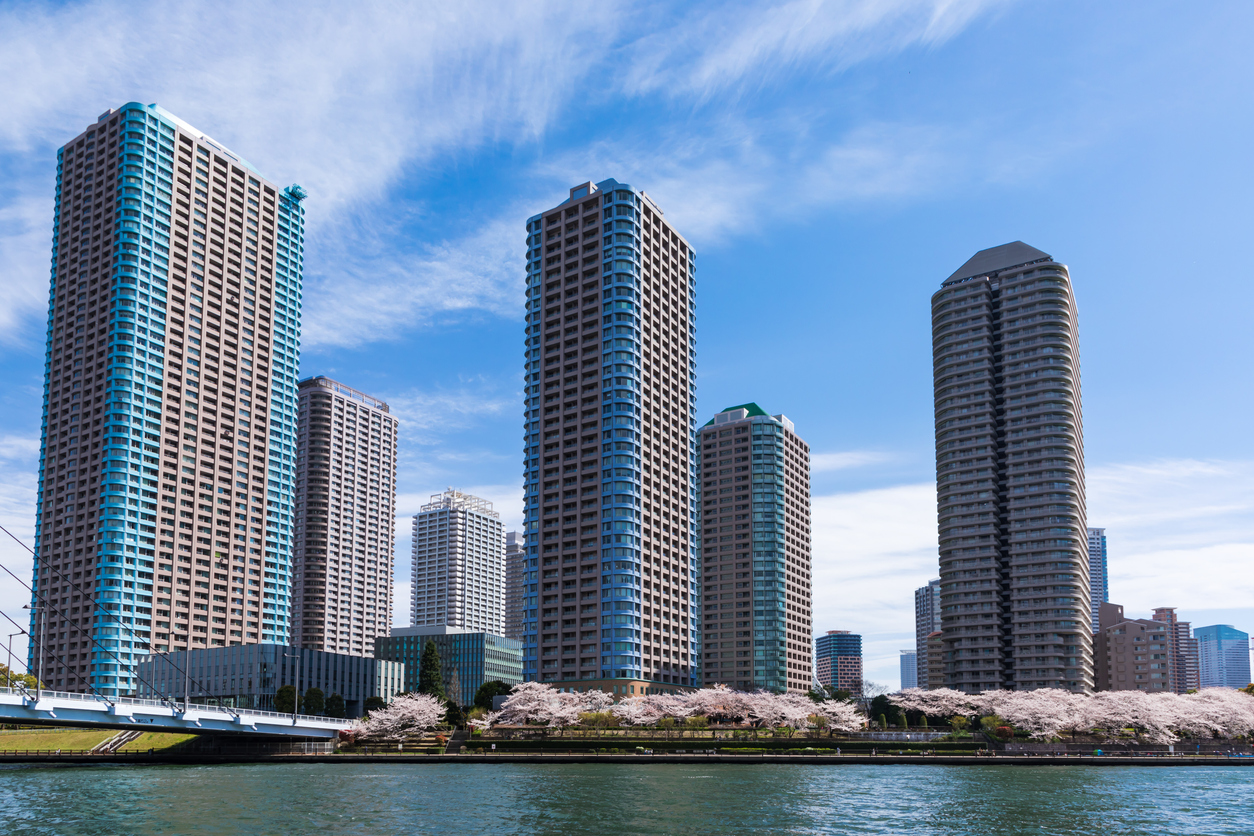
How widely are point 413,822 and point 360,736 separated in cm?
9907

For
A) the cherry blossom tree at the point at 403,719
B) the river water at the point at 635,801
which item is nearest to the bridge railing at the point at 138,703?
the cherry blossom tree at the point at 403,719

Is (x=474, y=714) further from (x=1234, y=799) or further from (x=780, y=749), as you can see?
(x=1234, y=799)

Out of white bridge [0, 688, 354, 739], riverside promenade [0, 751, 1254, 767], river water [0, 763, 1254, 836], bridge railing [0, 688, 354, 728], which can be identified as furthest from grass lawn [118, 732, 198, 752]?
river water [0, 763, 1254, 836]

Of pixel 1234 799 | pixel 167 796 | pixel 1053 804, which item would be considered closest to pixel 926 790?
pixel 1053 804

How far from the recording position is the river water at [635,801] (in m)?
70.9

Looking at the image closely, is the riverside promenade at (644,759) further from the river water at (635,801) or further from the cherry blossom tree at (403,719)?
the cherry blossom tree at (403,719)

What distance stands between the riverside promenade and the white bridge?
510 cm

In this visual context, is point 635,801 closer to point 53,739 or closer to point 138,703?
point 138,703

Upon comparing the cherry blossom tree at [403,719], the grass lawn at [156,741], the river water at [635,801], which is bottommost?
the grass lawn at [156,741]

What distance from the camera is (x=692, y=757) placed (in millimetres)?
135250

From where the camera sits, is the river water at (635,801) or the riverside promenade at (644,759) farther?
the riverside promenade at (644,759)

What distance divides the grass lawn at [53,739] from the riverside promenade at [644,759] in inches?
245

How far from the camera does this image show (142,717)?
443ft

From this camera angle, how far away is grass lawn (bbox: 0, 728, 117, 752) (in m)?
159
